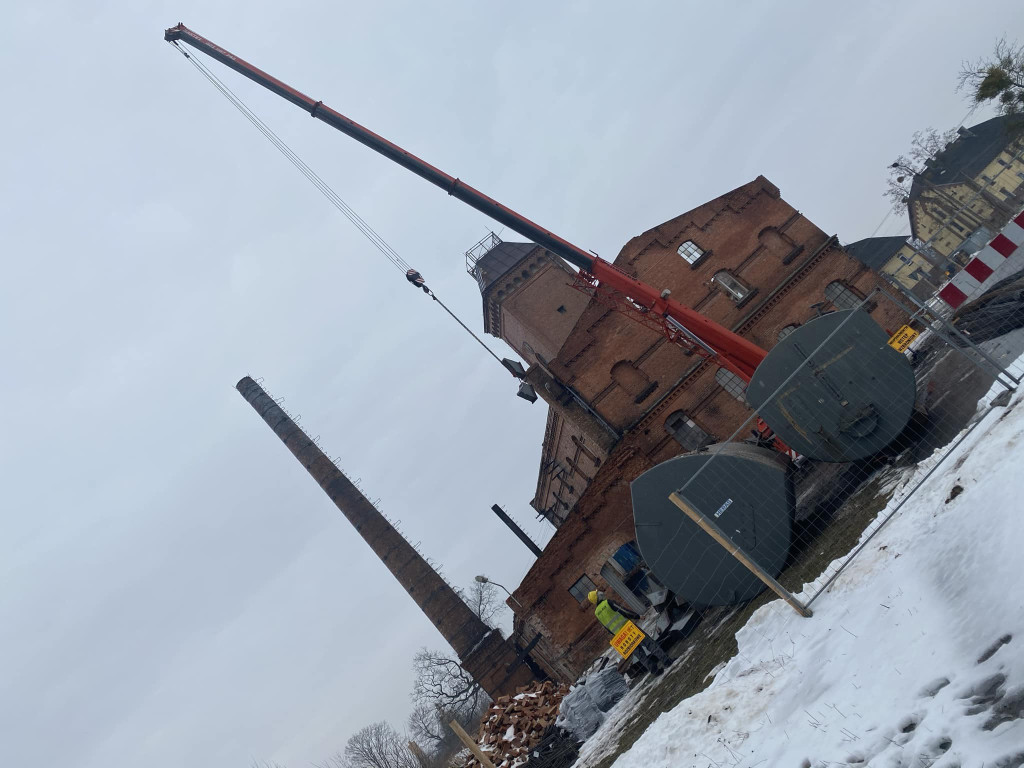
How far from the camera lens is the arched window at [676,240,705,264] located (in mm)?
23375

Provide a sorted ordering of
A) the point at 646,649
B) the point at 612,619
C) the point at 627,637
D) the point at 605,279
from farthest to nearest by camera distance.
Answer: the point at 605,279 → the point at 646,649 → the point at 612,619 → the point at 627,637

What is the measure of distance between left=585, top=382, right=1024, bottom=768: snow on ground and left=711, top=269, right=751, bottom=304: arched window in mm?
15730

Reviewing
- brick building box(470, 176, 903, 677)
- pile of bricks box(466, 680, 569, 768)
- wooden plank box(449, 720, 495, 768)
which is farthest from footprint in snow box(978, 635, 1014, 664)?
brick building box(470, 176, 903, 677)

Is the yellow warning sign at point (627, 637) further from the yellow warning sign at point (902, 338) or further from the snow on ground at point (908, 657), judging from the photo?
the yellow warning sign at point (902, 338)

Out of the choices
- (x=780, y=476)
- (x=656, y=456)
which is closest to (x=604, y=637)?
(x=656, y=456)

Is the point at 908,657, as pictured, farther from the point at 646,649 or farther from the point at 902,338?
the point at 902,338

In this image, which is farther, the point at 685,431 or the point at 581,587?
the point at 685,431

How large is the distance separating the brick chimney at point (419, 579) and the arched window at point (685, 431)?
8.79 metres

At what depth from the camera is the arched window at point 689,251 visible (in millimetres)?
23375

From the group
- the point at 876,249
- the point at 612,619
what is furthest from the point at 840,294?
the point at 876,249

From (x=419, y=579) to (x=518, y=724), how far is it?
12576mm

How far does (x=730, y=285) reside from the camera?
22969mm

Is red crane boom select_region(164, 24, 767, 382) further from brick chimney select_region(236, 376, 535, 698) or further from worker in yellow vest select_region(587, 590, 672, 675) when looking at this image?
brick chimney select_region(236, 376, 535, 698)

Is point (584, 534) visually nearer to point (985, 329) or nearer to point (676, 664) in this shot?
point (676, 664)
